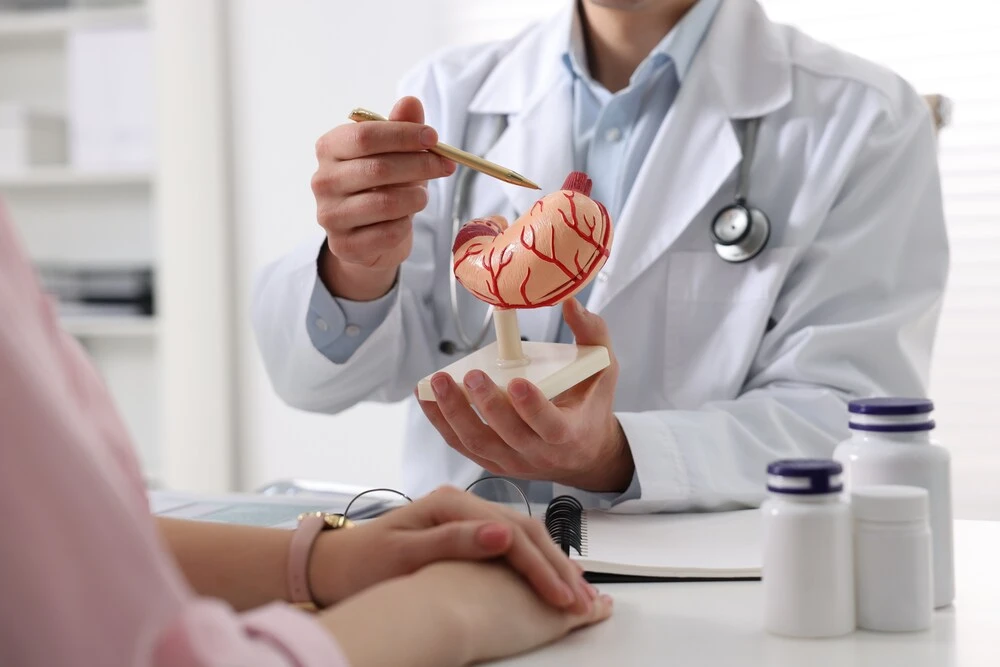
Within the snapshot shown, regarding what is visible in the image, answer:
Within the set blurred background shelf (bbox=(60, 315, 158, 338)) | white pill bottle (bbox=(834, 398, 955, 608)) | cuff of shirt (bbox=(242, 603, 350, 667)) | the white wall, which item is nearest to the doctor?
white pill bottle (bbox=(834, 398, 955, 608))

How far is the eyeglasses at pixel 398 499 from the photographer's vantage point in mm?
1086

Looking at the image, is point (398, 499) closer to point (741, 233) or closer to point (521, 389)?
point (521, 389)

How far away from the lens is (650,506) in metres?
1.14

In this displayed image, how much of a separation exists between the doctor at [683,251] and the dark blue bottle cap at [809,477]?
1.41 ft

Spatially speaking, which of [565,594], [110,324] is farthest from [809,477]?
[110,324]

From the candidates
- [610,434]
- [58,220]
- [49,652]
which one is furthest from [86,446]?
[58,220]

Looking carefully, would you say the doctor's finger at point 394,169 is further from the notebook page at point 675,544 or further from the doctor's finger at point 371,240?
the notebook page at point 675,544

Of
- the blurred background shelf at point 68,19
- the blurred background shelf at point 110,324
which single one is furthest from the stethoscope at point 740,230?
the blurred background shelf at point 68,19

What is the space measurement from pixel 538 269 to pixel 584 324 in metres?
0.11

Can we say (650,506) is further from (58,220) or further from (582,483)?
(58,220)

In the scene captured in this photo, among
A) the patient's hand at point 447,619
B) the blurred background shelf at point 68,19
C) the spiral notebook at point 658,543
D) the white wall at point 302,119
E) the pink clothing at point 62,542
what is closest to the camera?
the pink clothing at point 62,542

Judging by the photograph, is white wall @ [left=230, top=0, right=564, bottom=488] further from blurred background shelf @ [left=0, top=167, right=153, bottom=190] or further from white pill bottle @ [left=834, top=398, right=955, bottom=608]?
white pill bottle @ [left=834, top=398, right=955, bottom=608]

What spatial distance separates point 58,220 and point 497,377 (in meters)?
2.35

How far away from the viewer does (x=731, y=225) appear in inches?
53.4
